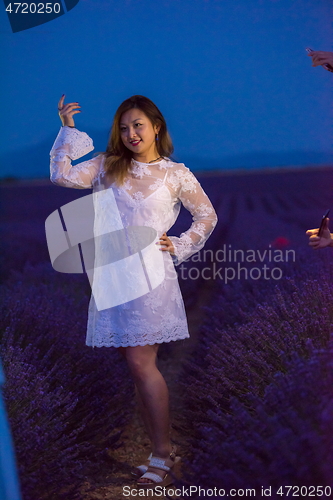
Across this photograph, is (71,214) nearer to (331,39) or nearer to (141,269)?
(141,269)

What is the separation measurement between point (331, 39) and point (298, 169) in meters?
0.89

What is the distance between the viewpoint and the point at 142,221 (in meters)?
2.12

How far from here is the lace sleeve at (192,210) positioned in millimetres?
2197

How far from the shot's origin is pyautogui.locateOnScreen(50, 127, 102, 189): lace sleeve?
2.12 meters

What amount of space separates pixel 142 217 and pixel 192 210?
24 cm

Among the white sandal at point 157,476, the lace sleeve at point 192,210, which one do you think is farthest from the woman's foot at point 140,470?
the lace sleeve at point 192,210


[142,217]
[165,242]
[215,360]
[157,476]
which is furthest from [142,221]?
[157,476]

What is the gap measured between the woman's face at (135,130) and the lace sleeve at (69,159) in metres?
0.16

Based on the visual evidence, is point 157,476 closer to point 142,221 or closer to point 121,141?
point 142,221

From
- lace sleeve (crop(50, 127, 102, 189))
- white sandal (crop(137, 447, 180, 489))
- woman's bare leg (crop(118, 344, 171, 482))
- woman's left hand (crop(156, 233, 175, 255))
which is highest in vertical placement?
lace sleeve (crop(50, 127, 102, 189))

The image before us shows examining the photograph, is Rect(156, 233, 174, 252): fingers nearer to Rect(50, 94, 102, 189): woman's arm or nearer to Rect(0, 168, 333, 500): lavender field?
Rect(50, 94, 102, 189): woman's arm

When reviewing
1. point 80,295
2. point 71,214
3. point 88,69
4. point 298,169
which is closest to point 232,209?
point 298,169

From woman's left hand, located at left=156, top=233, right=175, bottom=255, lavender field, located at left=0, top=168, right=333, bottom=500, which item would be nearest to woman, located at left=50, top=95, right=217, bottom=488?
woman's left hand, located at left=156, top=233, right=175, bottom=255

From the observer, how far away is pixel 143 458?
8.04ft
